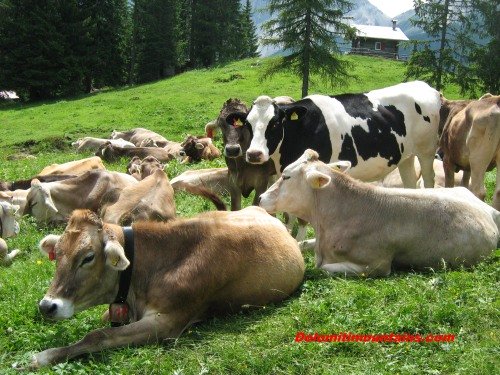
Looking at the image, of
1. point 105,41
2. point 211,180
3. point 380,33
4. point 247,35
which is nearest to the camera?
point 211,180

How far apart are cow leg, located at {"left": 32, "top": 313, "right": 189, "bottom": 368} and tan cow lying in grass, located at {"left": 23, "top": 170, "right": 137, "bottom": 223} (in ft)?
19.5

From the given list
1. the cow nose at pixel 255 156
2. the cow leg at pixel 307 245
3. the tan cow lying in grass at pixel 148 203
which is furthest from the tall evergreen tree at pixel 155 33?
the cow leg at pixel 307 245

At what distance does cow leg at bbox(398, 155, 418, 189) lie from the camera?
11812mm

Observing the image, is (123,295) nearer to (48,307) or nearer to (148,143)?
(48,307)

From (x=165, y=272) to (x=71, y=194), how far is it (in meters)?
6.77

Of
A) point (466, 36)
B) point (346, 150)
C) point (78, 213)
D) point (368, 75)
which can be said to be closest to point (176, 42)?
point (368, 75)

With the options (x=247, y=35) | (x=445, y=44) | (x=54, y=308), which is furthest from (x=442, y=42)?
(x=247, y=35)

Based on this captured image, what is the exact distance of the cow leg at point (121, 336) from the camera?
17.4 feet

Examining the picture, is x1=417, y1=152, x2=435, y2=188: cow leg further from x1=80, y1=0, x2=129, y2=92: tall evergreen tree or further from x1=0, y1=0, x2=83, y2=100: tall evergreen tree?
x1=80, y1=0, x2=129, y2=92: tall evergreen tree

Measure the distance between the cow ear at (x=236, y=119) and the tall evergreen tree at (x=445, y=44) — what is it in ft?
105

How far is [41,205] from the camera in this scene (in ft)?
38.0

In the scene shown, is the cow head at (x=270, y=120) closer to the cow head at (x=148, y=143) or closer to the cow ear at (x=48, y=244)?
the cow ear at (x=48, y=244)

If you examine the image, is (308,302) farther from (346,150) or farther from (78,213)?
(346,150)

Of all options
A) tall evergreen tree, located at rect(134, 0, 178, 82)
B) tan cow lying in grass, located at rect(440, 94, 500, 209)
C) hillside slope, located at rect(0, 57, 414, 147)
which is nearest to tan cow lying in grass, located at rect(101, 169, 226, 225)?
tan cow lying in grass, located at rect(440, 94, 500, 209)
